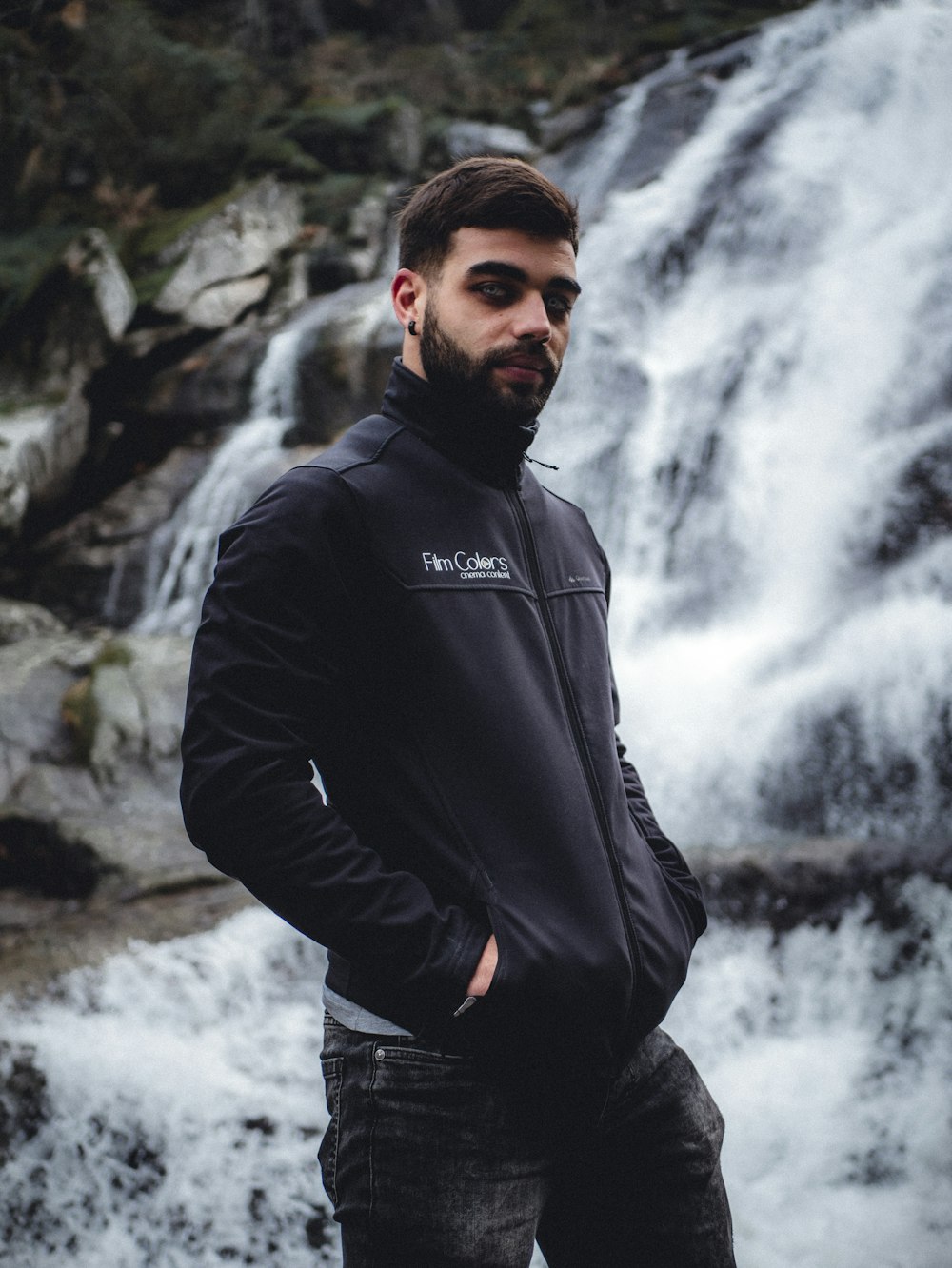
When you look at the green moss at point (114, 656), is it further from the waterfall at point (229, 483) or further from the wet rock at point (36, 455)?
the wet rock at point (36, 455)

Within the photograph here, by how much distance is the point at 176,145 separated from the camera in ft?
51.0

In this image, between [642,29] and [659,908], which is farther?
[642,29]

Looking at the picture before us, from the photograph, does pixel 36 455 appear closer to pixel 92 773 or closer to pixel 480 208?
pixel 92 773

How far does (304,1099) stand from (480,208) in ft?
11.8

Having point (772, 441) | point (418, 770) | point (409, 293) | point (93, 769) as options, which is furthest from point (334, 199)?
point (418, 770)

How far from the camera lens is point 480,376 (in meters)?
1.84

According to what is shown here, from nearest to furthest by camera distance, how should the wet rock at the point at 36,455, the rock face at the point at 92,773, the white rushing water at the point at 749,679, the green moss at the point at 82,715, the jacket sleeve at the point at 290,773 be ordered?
the jacket sleeve at the point at 290,773, the white rushing water at the point at 749,679, the rock face at the point at 92,773, the green moss at the point at 82,715, the wet rock at the point at 36,455

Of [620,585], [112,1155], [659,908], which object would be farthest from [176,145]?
[659,908]

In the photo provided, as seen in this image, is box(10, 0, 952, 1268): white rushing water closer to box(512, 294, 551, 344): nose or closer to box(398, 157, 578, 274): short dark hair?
box(512, 294, 551, 344): nose

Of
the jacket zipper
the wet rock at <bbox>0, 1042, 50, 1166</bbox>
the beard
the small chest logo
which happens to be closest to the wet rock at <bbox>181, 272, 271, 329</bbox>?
the wet rock at <bbox>0, 1042, 50, 1166</bbox>

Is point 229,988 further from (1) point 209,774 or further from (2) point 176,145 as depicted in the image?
(2) point 176,145

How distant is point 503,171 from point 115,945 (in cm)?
429

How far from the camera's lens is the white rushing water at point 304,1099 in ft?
11.2

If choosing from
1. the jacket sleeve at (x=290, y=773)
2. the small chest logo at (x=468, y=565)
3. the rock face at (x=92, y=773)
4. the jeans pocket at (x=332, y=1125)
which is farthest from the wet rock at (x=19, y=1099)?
the small chest logo at (x=468, y=565)
